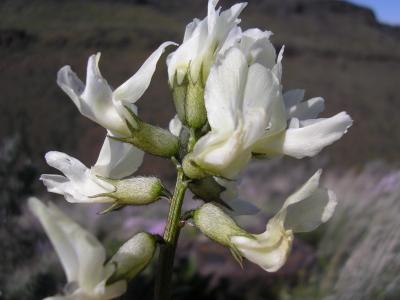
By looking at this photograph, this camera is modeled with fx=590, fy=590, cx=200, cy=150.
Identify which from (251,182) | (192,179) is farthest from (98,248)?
(251,182)

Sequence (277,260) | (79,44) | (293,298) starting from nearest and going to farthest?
(277,260), (293,298), (79,44)

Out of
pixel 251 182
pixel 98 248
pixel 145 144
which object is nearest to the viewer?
pixel 98 248

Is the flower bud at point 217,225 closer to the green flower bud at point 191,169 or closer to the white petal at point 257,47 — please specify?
the green flower bud at point 191,169

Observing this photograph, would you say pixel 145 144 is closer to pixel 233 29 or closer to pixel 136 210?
pixel 233 29

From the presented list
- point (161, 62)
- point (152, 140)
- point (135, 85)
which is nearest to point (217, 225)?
point (152, 140)

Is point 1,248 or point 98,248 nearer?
point 98,248

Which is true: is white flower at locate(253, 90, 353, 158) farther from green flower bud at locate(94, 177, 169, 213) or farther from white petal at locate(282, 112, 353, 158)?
green flower bud at locate(94, 177, 169, 213)
